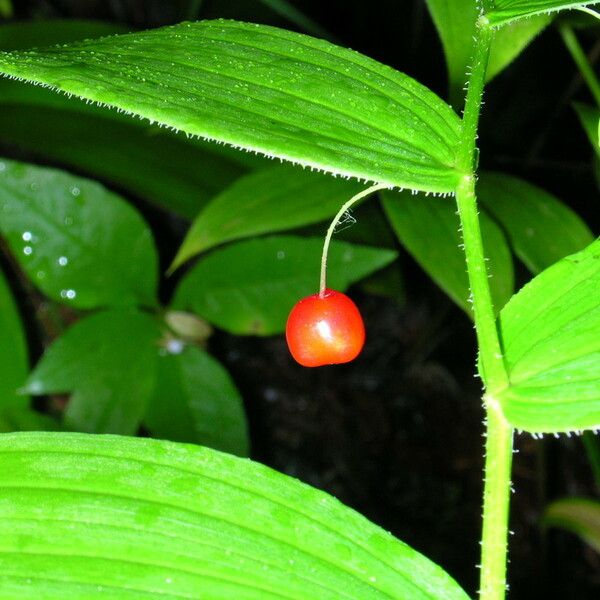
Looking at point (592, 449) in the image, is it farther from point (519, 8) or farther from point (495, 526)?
point (519, 8)

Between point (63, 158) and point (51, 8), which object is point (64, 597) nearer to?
point (63, 158)

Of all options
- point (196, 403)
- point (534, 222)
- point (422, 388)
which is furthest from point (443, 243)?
point (422, 388)

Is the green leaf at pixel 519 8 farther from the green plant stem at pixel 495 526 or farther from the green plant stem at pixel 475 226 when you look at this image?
the green plant stem at pixel 495 526

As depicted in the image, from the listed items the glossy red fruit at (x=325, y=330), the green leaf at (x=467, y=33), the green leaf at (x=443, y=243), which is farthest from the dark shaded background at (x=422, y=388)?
the glossy red fruit at (x=325, y=330)

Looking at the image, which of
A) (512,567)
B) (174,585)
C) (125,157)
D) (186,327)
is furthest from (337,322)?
(512,567)

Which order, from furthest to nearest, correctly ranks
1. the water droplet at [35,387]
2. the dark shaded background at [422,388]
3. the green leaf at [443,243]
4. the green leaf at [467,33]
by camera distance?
1. the dark shaded background at [422,388]
2. the water droplet at [35,387]
3. the green leaf at [443,243]
4. the green leaf at [467,33]

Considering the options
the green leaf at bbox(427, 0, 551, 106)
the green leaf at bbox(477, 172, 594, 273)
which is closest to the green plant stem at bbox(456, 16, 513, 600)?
the green leaf at bbox(427, 0, 551, 106)
